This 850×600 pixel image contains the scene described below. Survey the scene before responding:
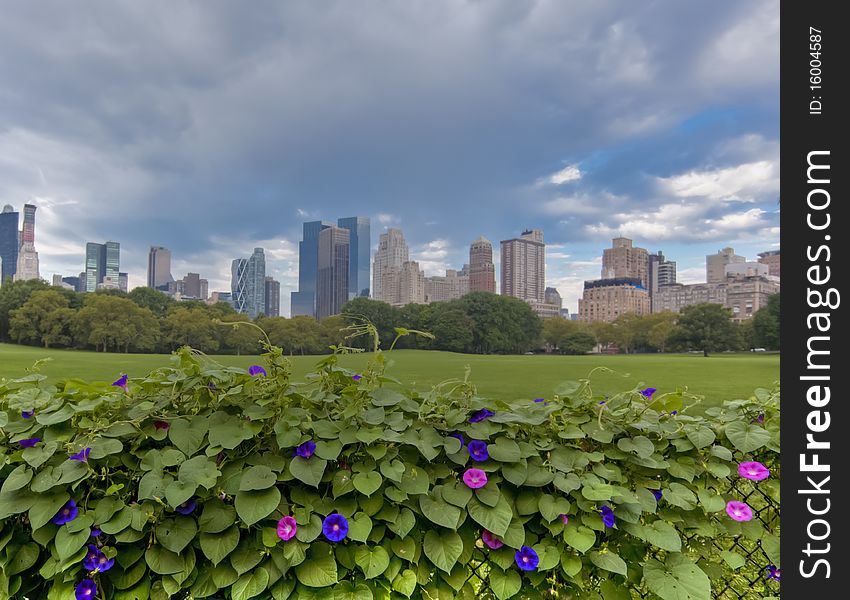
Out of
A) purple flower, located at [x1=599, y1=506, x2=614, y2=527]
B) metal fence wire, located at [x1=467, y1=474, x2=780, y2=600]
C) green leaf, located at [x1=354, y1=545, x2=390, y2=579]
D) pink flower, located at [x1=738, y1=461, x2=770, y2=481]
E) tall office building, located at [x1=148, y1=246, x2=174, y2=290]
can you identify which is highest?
tall office building, located at [x1=148, y1=246, x2=174, y2=290]

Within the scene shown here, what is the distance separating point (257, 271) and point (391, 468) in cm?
176

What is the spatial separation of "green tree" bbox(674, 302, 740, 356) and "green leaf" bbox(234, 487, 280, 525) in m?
2.62

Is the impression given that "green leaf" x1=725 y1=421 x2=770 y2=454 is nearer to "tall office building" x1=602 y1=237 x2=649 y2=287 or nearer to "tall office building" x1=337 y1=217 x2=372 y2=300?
"tall office building" x1=602 y1=237 x2=649 y2=287

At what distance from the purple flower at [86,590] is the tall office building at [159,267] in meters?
1.68

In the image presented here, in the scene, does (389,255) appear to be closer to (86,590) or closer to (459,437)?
(459,437)

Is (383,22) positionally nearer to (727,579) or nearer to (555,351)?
(555,351)

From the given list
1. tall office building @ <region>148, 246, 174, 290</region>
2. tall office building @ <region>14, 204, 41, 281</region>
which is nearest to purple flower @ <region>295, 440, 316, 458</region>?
tall office building @ <region>148, 246, 174, 290</region>

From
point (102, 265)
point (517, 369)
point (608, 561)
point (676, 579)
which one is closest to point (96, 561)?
point (608, 561)

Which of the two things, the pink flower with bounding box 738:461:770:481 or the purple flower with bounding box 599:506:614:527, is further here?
the pink flower with bounding box 738:461:770:481

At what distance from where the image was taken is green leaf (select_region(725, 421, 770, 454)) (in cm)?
107

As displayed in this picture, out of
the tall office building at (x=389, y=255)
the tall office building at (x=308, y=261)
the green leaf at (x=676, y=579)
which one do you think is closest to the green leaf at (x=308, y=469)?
the green leaf at (x=676, y=579)

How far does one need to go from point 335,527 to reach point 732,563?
95 centimetres
